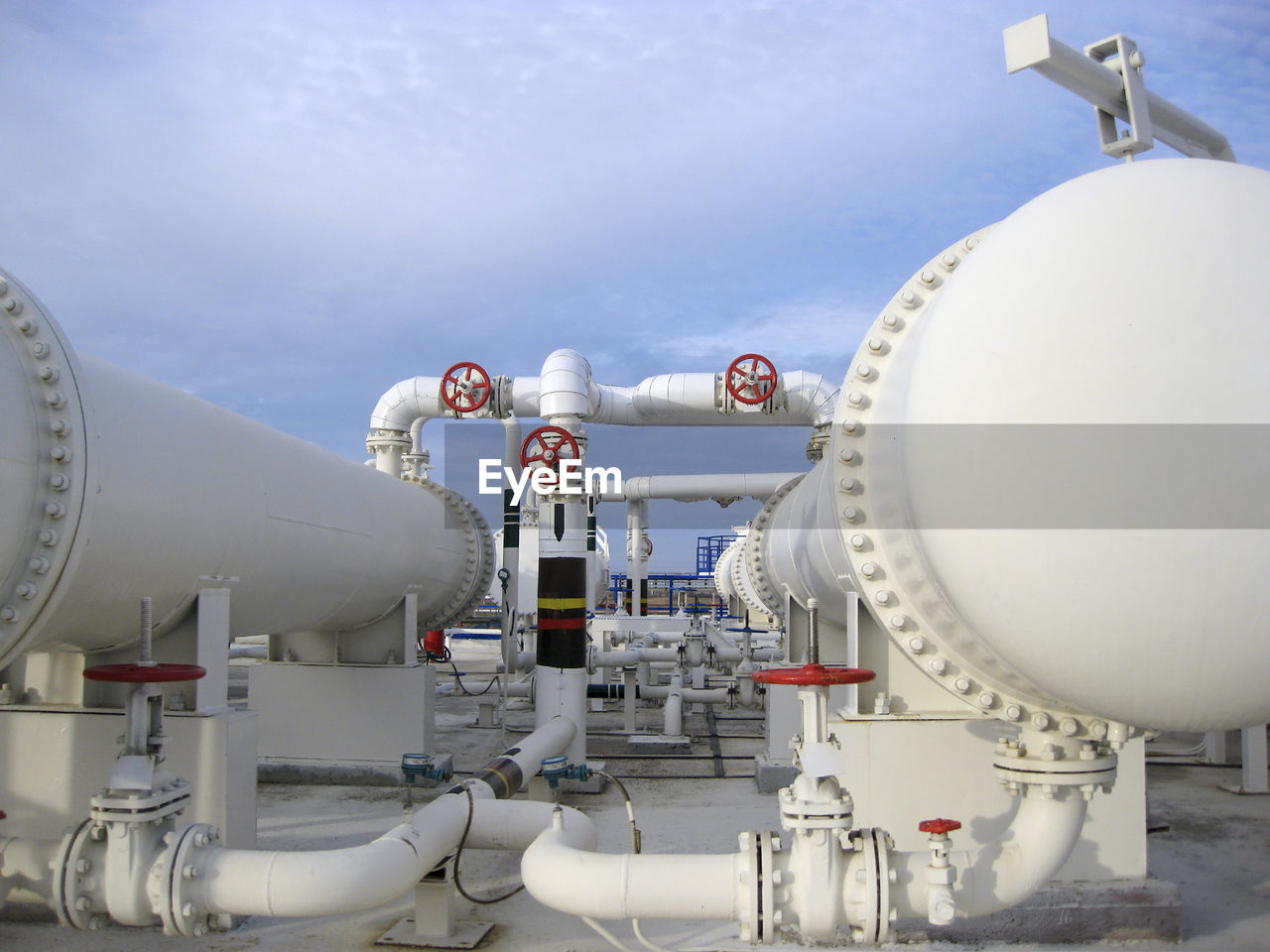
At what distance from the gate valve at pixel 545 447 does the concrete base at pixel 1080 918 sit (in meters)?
4.14

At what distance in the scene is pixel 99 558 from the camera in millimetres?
3752

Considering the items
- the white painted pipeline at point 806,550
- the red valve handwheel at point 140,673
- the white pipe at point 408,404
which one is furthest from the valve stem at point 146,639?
the white pipe at point 408,404

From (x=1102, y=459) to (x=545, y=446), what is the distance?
17.1ft

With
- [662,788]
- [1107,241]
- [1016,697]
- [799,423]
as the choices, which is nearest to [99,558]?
[1016,697]

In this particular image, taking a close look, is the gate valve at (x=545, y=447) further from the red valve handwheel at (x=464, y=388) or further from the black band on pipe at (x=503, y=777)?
the black band on pipe at (x=503, y=777)

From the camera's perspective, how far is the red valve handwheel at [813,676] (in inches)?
111

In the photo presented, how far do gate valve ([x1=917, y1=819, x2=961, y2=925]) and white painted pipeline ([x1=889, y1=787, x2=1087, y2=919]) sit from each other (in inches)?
2.8

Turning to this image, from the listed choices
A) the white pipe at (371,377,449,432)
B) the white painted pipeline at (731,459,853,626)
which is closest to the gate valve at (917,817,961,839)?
the white painted pipeline at (731,459,853,626)

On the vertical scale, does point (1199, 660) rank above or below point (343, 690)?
above

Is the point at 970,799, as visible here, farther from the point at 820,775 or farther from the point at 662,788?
the point at 662,788

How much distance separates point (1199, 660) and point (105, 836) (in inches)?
130

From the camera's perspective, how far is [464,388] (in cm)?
874

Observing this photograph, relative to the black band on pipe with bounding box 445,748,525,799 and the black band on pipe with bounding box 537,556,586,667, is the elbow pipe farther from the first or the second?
the black band on pipe with bounding box 445,748,525,799

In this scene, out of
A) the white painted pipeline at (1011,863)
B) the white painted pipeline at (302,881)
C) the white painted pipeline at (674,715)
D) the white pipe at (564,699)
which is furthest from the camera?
the white painted pipeline at (674,715)
